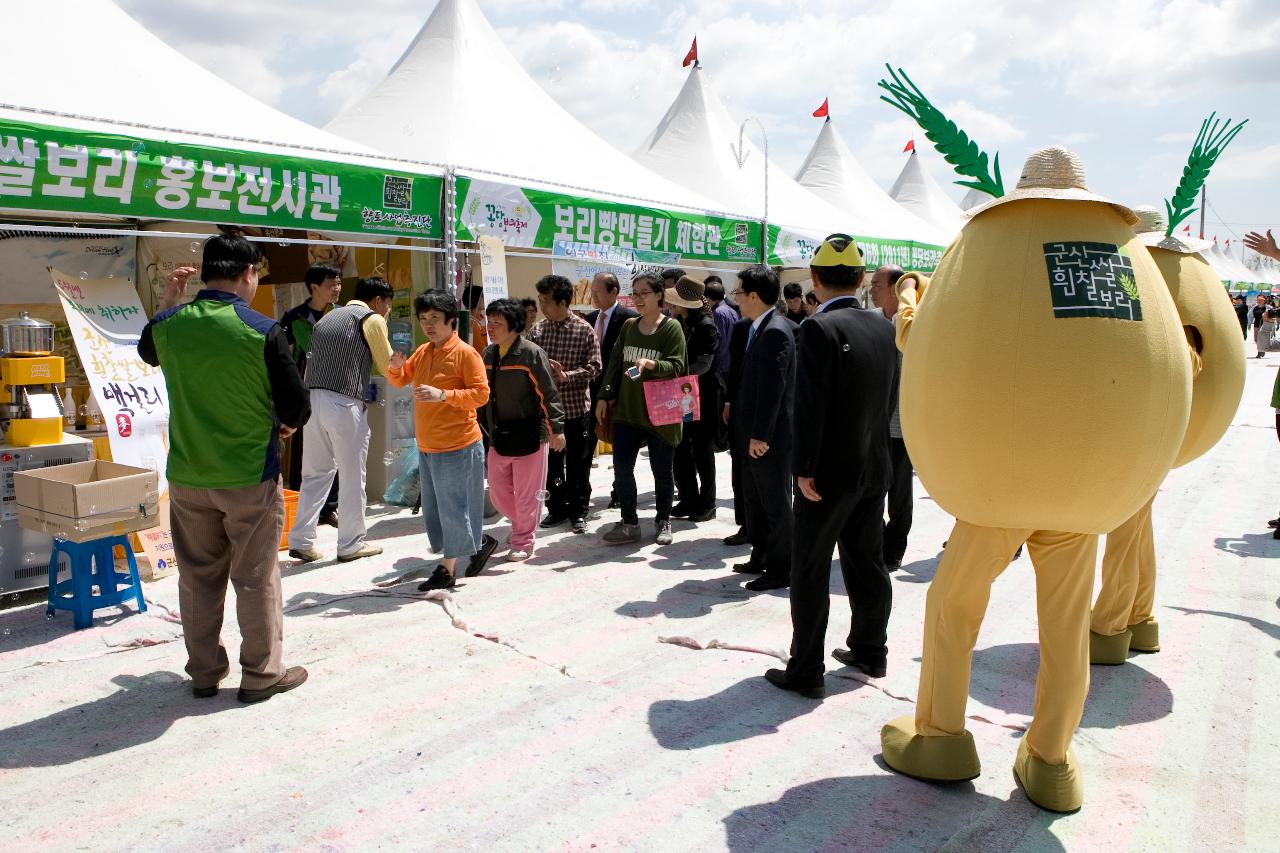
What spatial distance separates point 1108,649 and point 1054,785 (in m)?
1.43

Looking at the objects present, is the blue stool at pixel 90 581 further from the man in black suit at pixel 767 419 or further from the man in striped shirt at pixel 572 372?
the man in black suit at pixel 767 419

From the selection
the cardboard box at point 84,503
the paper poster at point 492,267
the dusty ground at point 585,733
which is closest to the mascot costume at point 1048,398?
the dusty ground at point 585,733

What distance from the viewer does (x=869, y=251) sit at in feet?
45.6

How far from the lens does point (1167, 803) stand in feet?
9.00

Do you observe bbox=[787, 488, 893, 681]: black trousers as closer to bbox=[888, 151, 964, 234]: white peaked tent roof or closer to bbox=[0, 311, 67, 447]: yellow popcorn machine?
bbox=[0, 311, 67, 447]: yellow popcorn machine

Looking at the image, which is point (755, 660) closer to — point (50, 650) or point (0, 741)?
point (0, 741)

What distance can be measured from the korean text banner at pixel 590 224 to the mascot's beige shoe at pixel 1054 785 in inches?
236

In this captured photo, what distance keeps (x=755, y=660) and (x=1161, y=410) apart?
7.04 feet

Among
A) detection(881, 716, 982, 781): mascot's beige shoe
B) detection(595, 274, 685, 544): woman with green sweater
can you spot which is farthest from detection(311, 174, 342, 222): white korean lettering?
detection(881, 716, 982, 781): mascot's beige shoe

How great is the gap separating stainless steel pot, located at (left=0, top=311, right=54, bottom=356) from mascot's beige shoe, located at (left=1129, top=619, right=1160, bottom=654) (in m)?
5.76

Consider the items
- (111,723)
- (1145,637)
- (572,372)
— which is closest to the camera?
(111,723)

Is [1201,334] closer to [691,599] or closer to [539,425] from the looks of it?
[691,599]

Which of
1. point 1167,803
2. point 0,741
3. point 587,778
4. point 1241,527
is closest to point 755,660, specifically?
point 587,778

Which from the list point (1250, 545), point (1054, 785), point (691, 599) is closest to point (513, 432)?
point (691, 599)
